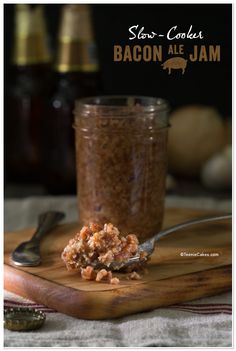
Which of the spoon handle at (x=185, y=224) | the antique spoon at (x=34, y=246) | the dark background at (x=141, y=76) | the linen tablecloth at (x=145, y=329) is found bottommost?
the linen tablecloth at (x=145, y=329)

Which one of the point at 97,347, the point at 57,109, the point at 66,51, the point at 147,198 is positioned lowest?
the point at 97,347

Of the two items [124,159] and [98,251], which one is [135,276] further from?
[124,159]

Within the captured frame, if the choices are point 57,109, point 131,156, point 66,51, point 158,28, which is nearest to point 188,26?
point 158,28

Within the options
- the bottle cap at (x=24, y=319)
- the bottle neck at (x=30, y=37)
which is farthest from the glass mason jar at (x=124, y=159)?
the bottle neck at (x=30, y=37)

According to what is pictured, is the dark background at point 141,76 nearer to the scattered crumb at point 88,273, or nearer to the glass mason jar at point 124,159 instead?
the glass mason jar at point 124,159

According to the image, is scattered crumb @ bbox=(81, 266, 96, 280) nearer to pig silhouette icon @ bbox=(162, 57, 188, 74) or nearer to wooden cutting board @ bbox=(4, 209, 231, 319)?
wooden cutting board @ bbox=(4, 209, 231, 319)

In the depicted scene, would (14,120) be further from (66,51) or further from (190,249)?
(190,249)
